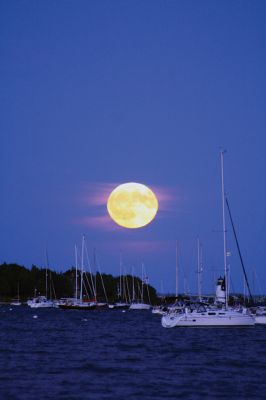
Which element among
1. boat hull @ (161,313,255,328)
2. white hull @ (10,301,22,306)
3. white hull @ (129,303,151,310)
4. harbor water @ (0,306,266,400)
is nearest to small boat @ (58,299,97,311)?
white hull @ (129,303,151,310)

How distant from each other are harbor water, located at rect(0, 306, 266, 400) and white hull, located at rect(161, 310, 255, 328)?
34.7 feet

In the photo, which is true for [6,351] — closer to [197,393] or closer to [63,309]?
[197,393]

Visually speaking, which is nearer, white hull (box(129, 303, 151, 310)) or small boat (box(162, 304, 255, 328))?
small boat (box(162, 304, 255, 328))

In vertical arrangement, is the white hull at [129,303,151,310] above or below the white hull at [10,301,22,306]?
below

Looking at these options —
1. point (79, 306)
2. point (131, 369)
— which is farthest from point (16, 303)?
point (131, 369)

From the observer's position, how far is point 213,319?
63156 mm

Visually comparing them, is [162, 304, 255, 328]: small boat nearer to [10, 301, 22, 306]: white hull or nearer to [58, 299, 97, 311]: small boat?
[58, 299, 97, 311]: small boat

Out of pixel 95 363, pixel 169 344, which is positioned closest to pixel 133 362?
pixel 95 363

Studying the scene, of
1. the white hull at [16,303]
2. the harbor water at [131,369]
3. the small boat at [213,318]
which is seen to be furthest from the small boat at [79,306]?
the harbor water at [131,369]

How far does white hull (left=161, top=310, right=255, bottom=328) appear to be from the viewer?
6316 centimetres

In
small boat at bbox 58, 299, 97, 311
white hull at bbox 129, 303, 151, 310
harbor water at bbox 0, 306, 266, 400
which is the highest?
small boat at bbox 58, 299, 97, 311

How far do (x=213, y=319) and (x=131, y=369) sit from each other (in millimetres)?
32840

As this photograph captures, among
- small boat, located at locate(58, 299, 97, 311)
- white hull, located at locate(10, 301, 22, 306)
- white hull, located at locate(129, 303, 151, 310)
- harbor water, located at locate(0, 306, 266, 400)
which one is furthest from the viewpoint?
white hull, located at locate(10, 301, 22, 306)

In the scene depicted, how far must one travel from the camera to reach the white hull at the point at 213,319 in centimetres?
6316
